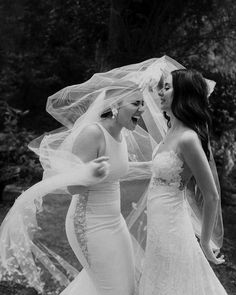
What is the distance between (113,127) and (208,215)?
753mm

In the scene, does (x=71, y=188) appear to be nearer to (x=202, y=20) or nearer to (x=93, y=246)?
(x=93, y=246)

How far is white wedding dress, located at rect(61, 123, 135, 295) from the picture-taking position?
2.77 m

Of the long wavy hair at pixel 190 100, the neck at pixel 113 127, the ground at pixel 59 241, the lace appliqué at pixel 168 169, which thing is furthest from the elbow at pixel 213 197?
the ground at pixel 59 241

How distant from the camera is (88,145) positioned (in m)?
2.68

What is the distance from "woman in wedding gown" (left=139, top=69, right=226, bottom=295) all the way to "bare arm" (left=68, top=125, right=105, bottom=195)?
38 cm

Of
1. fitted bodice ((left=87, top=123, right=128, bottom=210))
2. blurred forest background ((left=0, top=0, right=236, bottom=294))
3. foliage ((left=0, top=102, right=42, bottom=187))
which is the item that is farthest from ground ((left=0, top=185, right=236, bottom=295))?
blurred forest background ((left=0, top=0, right=236, bottom=294))

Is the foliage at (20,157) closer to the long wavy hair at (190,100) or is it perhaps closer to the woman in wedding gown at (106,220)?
the woman in wedding gown at (106,220)

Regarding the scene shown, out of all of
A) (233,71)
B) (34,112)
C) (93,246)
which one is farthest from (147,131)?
(34,112)

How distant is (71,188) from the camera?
2.71 m

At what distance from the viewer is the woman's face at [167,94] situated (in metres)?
2.82

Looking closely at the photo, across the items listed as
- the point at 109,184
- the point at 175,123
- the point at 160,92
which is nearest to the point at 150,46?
the point at 160,92

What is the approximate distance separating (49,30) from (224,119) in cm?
491

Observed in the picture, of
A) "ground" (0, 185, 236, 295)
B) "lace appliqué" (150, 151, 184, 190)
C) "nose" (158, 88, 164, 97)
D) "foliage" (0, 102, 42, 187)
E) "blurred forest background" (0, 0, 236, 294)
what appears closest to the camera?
"lace appliqué" (150, 151, 184, 190)

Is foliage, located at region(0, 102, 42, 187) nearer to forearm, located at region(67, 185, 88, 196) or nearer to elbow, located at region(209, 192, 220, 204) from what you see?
forearm, located at region(67, 185, 88, 196)
